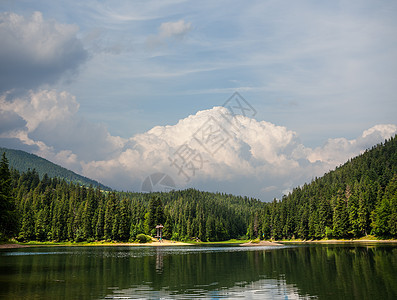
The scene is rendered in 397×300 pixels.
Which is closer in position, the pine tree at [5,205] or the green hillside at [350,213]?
the pine tree at [5,205]

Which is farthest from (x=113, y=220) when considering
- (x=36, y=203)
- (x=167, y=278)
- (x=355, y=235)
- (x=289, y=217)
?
(x=167, y=278)

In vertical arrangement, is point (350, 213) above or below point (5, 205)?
below

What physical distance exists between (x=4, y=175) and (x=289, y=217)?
15321cm

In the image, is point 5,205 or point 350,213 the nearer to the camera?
point 5,205

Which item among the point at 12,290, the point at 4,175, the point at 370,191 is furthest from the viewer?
the point at 370,191

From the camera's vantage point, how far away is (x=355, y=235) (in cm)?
13688

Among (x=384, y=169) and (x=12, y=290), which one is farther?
(x=384, y=169)

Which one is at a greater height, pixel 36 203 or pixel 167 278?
pixel 36 203

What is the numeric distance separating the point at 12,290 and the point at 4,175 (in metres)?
41.7

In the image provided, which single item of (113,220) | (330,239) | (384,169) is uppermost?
(384,169)

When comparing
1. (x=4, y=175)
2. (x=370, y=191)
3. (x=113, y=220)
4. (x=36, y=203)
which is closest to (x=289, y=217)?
(x=370, y=191)

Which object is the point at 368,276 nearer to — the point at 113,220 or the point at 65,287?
the point at 65,287

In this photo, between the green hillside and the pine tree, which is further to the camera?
the green hillside

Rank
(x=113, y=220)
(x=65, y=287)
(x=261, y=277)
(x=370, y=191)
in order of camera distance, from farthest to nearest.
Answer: (x=113, y=220) < (x=370, y=191) < (x=261, y=277) < (x=65, y=287)
